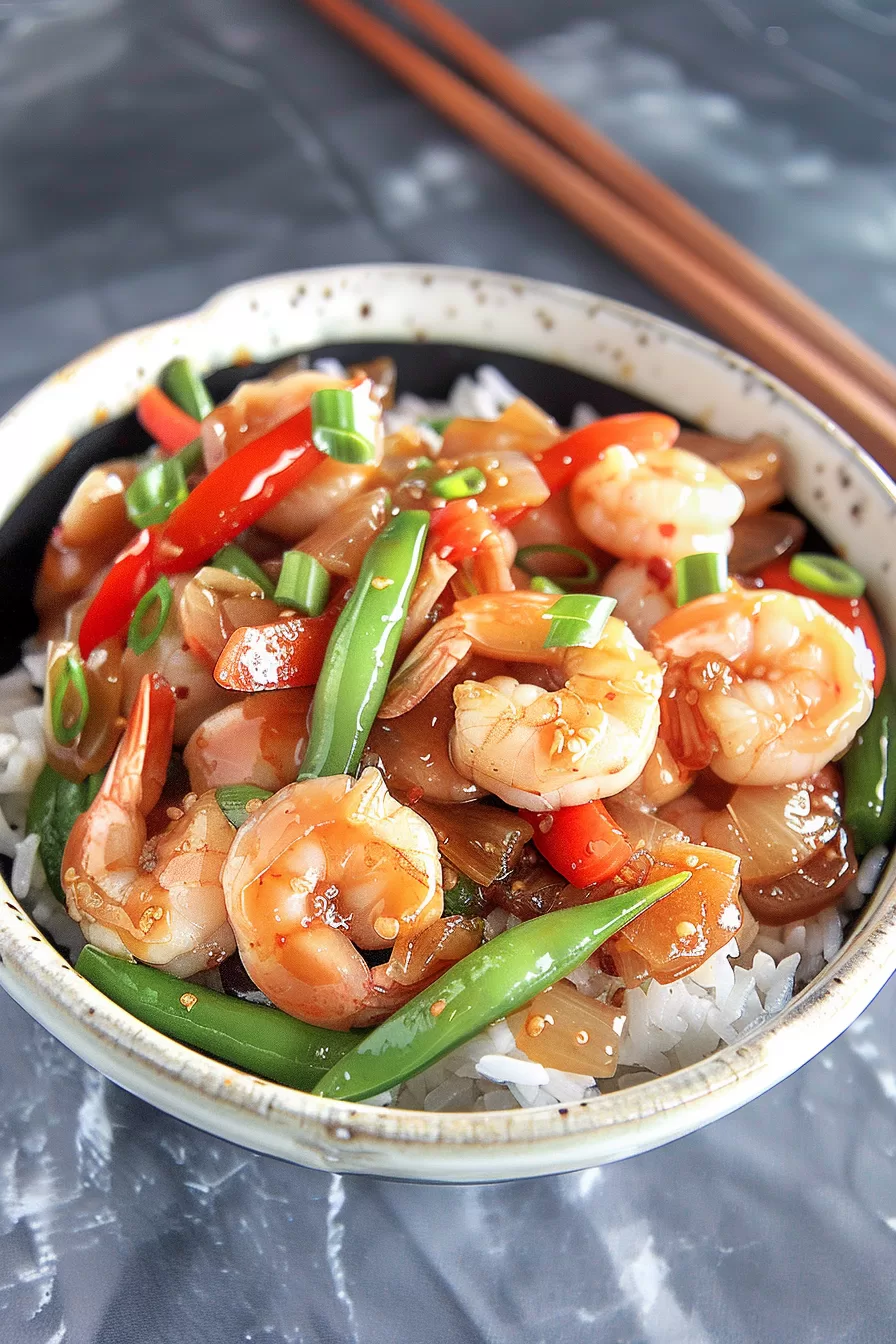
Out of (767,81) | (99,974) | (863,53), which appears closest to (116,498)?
(99,974)

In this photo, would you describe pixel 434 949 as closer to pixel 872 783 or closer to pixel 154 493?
pixel 872 783

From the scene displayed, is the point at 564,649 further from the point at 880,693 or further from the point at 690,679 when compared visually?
the point at 880,693

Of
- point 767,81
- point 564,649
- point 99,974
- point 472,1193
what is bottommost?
point 472,1193

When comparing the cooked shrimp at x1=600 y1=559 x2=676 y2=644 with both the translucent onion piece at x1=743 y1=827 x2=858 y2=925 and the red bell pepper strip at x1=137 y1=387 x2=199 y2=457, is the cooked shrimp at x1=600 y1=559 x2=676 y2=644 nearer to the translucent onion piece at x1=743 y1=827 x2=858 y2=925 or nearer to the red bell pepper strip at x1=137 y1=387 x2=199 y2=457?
the translucent onion piece at x1=743 y1=827 x2=858 y2=925

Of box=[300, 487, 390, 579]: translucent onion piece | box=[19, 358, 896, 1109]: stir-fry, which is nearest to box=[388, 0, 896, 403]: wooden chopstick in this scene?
box=[19, 358, 896, 1109]: stir-fry

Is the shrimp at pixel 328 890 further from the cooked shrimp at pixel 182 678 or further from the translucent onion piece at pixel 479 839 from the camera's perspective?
the cooked shrimp at pixel 182 678

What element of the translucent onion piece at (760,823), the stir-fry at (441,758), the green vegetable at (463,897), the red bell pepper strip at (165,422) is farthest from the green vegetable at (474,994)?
the red bell pepper strip at (165,422)

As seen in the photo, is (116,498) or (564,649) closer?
(564,649)
